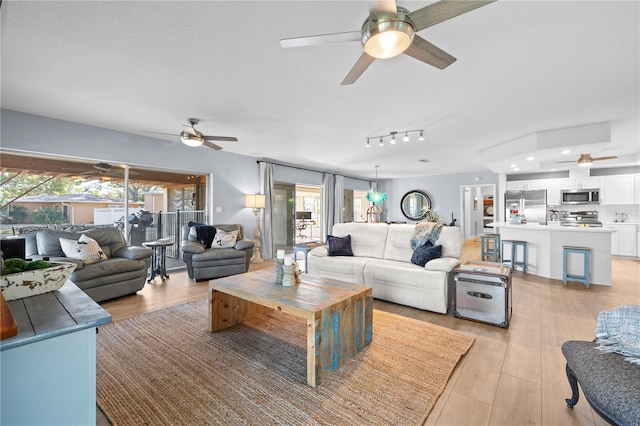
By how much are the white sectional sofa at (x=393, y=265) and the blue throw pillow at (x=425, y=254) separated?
3.2 inches

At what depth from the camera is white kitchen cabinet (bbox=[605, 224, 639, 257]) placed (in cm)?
636

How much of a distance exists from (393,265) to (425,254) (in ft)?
1.35

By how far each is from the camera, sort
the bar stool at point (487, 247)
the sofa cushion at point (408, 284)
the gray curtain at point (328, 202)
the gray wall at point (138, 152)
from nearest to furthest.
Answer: the sofa cushion at point (408, 284) < the gray wall at point (138, 152) < the bar stool at point (487, 247) < the gray curtain at point (328, 202)

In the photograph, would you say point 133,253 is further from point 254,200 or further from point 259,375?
point 259,375

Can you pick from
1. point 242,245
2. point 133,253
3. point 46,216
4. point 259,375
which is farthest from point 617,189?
point 46,216

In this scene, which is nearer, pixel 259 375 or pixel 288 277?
pixel 259 375

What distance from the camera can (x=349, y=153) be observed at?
595cm

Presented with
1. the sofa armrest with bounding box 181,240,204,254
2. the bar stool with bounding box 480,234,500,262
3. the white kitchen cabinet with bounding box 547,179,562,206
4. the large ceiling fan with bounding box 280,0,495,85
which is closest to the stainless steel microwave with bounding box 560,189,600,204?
the white kitchen cabinet with bounding box 547,179,562,206

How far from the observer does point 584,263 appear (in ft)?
13.9

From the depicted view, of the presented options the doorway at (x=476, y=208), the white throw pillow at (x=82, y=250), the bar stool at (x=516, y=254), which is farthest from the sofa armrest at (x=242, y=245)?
the doorway at (x=476, y=208)

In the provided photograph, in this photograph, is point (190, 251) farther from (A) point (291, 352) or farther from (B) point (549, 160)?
(B) point (549, 160)

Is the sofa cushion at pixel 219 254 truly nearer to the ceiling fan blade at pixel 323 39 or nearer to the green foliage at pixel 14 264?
the green foliage at pixel 14 264

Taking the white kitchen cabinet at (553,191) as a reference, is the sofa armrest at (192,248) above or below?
below

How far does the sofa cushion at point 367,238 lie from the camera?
4.05 metres
